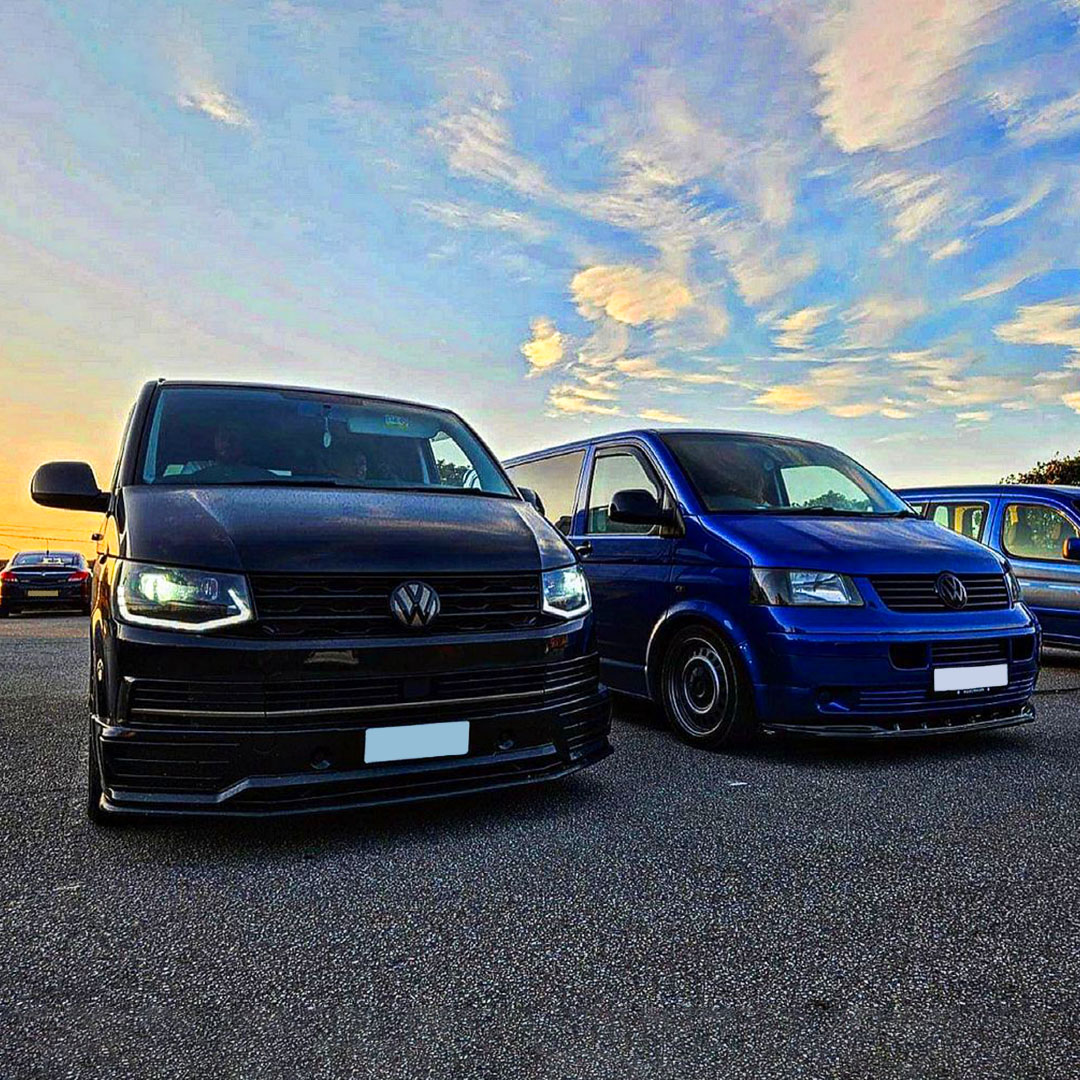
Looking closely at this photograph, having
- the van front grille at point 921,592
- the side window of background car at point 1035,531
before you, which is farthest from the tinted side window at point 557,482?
the side window of background car at point 1035,531

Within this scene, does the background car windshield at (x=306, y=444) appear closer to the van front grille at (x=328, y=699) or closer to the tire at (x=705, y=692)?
the van front grille at (x=328, y=699)

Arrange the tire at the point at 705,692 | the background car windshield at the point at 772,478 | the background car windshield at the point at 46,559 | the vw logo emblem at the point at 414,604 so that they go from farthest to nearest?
the background car windshield at the point at 46,559 → the background car windshield at the point at 772,478 → the tire at the point at 705,692 → the vw logo emblem at the point at 414,604

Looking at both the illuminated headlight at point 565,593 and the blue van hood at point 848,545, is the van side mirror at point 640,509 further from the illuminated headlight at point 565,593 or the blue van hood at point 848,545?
the illuminated headlight at point 565,593

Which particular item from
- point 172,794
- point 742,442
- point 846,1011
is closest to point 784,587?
point 742,442

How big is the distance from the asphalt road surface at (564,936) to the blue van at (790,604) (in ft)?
1.73

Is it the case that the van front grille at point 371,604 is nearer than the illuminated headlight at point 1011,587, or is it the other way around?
the van front grille at point 371,604

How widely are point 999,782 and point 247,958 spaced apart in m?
3.32

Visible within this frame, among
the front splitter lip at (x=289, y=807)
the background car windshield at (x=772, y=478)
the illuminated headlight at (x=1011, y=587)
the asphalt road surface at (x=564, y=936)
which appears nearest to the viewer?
the asphalt road surface at (x=564, y=936)

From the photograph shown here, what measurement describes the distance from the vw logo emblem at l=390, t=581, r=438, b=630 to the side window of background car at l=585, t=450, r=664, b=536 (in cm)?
234

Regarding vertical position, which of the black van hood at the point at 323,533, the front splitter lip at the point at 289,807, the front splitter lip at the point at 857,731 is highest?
the black van hood at the point at 323,533

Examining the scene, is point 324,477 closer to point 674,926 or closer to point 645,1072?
point 674,926

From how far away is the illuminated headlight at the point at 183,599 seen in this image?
297cm

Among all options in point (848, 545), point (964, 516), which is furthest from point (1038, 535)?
point (848, 545)

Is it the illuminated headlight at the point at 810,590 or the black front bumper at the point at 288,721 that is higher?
the illuminated headlight at the point at 810,590
